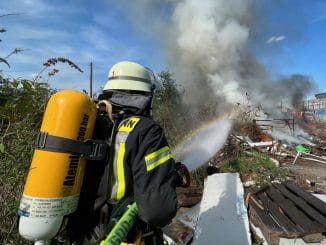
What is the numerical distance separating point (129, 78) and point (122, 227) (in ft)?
3.02

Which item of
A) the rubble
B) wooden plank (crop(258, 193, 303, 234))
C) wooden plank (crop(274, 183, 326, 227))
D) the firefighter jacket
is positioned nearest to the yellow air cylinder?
the firefighter jacket

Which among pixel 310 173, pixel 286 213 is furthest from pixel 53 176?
pixel 310 173

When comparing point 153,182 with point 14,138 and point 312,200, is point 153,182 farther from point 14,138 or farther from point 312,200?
point 312,200

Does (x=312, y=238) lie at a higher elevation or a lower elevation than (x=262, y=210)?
lower

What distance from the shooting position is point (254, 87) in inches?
1246

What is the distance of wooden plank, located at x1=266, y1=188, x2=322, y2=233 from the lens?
443 centimetres

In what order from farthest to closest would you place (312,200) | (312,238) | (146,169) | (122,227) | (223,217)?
(312,200) → (223,217) → (312,238) → (122,227) → (146,169)

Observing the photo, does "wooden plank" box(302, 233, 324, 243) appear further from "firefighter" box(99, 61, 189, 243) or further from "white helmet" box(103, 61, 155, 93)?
"white helmet" box(103, 61, 155, 93)

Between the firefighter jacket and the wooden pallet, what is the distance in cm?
284

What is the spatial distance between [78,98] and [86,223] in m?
0.75

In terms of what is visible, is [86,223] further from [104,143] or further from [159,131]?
[159,131]

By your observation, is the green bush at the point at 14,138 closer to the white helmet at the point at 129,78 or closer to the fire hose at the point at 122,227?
the white helmet at the point at 129,78

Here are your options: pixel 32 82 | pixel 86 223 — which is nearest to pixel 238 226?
pixel 86 223

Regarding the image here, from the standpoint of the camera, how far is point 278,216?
489 centimetres
